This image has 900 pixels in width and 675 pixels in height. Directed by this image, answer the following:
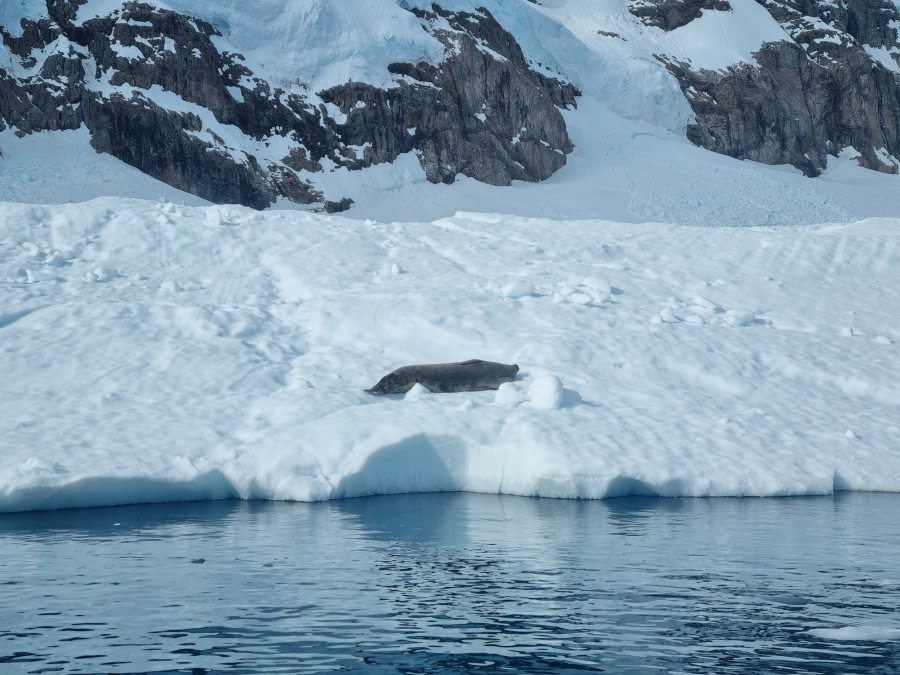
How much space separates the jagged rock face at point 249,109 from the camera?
46781 mm

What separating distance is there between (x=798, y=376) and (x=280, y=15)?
46.6 metres

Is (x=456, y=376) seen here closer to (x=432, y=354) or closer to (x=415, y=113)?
(x=432, y=354)

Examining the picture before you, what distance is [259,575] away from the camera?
6820mm

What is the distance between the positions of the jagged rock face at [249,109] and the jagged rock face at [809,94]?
1295cm

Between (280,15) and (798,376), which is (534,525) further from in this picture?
(280,15)

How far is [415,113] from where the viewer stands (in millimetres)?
54438

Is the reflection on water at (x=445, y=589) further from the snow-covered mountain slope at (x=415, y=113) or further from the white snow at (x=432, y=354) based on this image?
the snow-covered mountain slope at (x=415, y=113)

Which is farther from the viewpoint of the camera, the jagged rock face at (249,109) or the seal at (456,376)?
the jagged rock face at (249,109)

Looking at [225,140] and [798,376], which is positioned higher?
[225,140]

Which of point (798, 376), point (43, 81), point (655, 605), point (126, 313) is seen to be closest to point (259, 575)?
point (655, 605)

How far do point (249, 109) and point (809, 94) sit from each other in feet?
132

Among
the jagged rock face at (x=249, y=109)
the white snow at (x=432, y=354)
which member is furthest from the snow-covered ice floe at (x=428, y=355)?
the jagged rock face at (x=249, y=109)

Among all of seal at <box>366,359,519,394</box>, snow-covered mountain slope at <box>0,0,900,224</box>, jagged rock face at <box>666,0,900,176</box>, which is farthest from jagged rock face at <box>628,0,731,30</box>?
seal at <box>366,359,519,394</box>

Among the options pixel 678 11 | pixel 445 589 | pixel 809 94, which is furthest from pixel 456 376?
pixel 809 94
